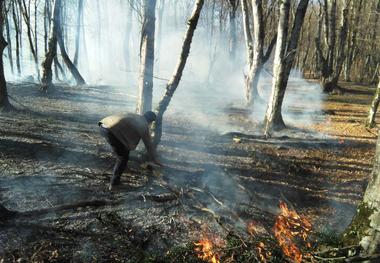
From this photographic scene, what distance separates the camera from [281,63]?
11141 mm

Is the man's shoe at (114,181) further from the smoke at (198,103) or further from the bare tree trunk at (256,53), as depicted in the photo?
the bare tree trunk at (256,53)

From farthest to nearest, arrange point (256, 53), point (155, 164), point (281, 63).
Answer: point (256, 53), point (281, 63), point (155, 164)

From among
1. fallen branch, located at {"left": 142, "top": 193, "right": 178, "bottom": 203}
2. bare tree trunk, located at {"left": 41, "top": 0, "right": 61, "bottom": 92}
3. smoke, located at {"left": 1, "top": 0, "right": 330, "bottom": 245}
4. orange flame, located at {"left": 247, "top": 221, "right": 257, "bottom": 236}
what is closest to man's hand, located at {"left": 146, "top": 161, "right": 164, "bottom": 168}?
smoke, located at {"left": 1, "top": 0, "right": 330, "bottom": 245}

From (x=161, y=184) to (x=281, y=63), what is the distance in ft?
20.3

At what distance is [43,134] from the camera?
30.7 ft

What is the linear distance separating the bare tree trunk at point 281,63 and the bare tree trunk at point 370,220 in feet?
24.5

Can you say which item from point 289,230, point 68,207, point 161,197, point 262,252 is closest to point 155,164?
point 161,197

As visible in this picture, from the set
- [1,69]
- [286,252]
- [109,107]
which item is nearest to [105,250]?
[286,252]

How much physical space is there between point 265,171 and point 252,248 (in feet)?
14.1

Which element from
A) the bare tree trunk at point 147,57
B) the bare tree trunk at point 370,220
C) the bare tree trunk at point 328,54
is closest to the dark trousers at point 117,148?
the bare tree trunk at point 147,57

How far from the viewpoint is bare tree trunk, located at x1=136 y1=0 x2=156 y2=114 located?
827 centimetres

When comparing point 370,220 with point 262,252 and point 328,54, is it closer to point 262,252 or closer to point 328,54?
point 262,252

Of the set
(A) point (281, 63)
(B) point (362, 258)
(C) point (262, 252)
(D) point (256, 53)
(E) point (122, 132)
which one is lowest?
(C) point (262, 252)

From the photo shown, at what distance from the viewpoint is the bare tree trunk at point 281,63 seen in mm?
11023
